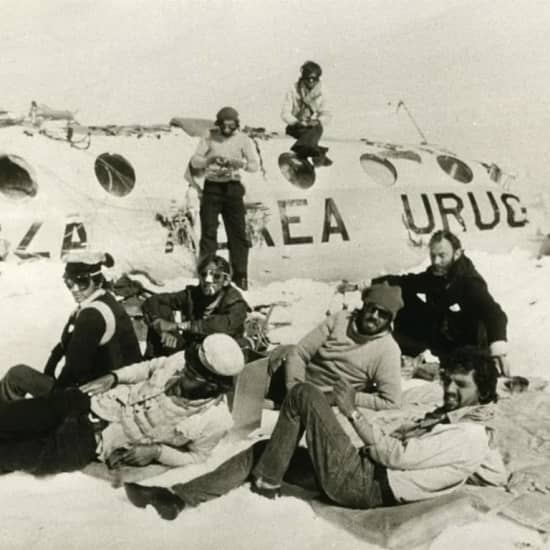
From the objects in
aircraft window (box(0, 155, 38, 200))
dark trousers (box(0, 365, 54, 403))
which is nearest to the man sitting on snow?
dark trousers (box(0, 365, 54, 403))

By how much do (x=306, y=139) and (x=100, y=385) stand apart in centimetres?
220

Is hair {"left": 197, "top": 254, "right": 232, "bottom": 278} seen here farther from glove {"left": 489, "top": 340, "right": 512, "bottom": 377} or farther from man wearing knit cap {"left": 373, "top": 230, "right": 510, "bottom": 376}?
glove {"left": 489, "top": 340, "right": 512, "bottom": 377}

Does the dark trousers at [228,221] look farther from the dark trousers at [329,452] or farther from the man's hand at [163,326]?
the dark trousers at [329,452]

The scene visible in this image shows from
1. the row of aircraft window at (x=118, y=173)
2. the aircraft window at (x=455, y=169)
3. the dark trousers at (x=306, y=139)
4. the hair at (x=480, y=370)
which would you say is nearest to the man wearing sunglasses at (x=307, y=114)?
the dark trousers at (x=306, y=139)

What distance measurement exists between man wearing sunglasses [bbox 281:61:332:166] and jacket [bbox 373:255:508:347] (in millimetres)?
1220

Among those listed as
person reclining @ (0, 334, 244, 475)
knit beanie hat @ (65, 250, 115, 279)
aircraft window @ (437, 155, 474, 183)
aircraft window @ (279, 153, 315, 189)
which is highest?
aircraft window @ (279, 153, 315, 189)

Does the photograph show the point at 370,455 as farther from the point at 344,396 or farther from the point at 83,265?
the point at 83,265

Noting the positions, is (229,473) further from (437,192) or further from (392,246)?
(437,192)

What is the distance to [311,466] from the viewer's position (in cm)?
448

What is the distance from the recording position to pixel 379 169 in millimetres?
6254

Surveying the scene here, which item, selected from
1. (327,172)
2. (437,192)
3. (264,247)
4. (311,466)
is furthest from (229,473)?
(437,192)

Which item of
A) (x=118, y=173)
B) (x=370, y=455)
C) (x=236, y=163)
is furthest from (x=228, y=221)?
(x=370, y=455)

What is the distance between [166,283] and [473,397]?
1802mm

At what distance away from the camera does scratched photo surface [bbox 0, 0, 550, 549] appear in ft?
17.0
